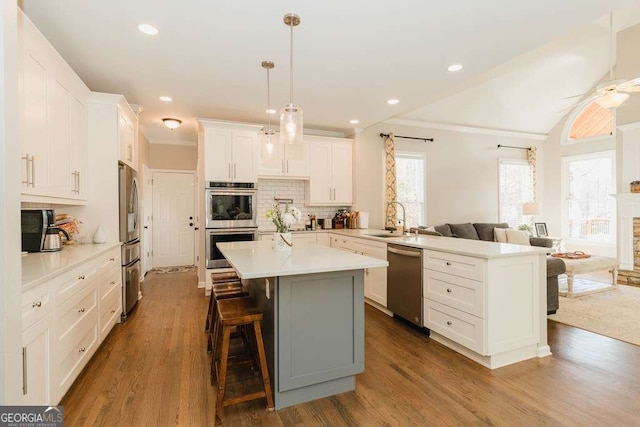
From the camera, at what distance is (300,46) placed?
108 inches

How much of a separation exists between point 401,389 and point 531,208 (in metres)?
6.23

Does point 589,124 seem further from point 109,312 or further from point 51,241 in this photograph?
point 51,241

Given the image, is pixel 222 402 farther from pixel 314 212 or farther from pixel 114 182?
pixel 314 212

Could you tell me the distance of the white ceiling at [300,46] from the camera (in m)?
2.23

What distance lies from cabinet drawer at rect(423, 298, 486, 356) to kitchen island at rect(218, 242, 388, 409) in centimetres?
Answer: 101

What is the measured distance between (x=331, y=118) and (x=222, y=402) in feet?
13.6

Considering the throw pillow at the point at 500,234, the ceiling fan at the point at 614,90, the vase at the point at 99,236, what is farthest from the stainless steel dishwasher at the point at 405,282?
the throw pillow at the point at 500,234

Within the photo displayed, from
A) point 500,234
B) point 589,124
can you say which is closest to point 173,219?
point 500,234

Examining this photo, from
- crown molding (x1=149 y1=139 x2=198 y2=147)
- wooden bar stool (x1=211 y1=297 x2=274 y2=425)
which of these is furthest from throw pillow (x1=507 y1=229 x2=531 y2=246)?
crown molding (x1=149 y1=139 x2=198 y2=147)

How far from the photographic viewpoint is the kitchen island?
1977mm

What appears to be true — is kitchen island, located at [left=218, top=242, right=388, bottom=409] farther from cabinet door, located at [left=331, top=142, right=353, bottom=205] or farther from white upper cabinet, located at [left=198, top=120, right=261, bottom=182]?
cabinet door, located at [left=331, top=142, right=353, bottom=205]

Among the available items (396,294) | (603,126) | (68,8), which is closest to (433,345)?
(396,294)

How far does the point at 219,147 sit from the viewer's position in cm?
467

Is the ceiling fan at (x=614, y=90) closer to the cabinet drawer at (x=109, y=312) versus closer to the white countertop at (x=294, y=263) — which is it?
the white countertop at (x=294, y=263)
